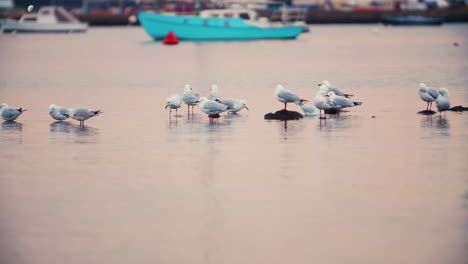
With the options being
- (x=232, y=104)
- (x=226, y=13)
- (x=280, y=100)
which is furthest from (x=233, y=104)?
(x=226, y=13)

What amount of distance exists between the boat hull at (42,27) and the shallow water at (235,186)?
77.0m

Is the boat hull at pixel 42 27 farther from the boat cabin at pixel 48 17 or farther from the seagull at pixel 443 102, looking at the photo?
the seagull at pixel 443 102

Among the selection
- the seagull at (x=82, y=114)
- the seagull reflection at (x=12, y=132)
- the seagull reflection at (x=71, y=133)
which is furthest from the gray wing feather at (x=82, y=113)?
the seagull reflection at (x=12, y=132)

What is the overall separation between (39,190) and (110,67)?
31.7 meters

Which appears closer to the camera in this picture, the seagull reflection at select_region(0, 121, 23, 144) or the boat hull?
the seagull reflection at select_region(0, 121, 23, 144)

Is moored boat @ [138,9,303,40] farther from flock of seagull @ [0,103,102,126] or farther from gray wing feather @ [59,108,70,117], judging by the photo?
gray wing feather @ [59,108,70,117]

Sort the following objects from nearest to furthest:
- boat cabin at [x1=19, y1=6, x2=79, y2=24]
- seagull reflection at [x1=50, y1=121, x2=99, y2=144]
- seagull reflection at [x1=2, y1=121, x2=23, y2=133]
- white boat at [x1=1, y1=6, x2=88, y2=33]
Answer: seagull reflection at [x1=50, y1=121, x2=99, y2=144]
seagull reflection at [x1=2, y1=121, x2=23, y2=133]
white boat at [x1=1, y1=6, x2=88, y2=33]
boat cabin at [x1=19, y1=6, x2=79, y2=24]

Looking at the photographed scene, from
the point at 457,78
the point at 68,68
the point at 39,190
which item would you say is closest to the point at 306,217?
the point at 39,190

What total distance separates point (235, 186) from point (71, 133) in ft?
21.1

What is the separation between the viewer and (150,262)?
9.28 metres

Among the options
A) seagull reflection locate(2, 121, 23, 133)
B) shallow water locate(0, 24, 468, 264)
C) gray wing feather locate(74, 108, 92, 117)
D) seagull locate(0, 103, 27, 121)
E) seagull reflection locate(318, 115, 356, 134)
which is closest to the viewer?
shallow water locate(0, 24, 468, 264)

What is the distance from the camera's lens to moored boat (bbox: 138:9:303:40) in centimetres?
7512

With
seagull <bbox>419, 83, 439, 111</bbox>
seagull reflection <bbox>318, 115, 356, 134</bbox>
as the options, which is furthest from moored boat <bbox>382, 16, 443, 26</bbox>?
seagull reflection <bbox>318, 115, 356, 134</bbox>

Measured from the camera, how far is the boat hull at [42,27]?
101250 mm
